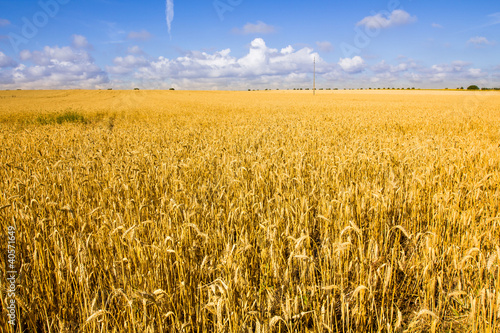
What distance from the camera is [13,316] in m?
1.61

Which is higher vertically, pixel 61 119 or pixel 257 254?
pixel 61 119

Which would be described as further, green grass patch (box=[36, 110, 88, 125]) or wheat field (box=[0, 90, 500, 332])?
green grass patch (box=[36, 110, 88, 125])

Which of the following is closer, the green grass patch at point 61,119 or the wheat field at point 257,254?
the wheat field at point 257,254

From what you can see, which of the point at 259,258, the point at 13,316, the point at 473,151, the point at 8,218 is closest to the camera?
the point at 13,316

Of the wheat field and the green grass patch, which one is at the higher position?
the green grass patch

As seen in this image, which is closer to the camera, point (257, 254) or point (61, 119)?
point (257, 254)

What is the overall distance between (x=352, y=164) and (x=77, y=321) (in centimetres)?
392

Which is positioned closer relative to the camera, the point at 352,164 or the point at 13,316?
the point at 13,316

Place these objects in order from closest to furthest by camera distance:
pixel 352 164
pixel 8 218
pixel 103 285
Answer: pixel 103 285
pixel 8 218
pixel 352 164

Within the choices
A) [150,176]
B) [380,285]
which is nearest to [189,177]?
[150,176]

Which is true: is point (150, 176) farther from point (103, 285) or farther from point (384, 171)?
point (384, 171)

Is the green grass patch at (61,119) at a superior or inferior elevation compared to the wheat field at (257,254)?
superior

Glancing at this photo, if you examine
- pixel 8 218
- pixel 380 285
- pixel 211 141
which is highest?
pixel 211 141

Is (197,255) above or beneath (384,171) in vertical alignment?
beneath
